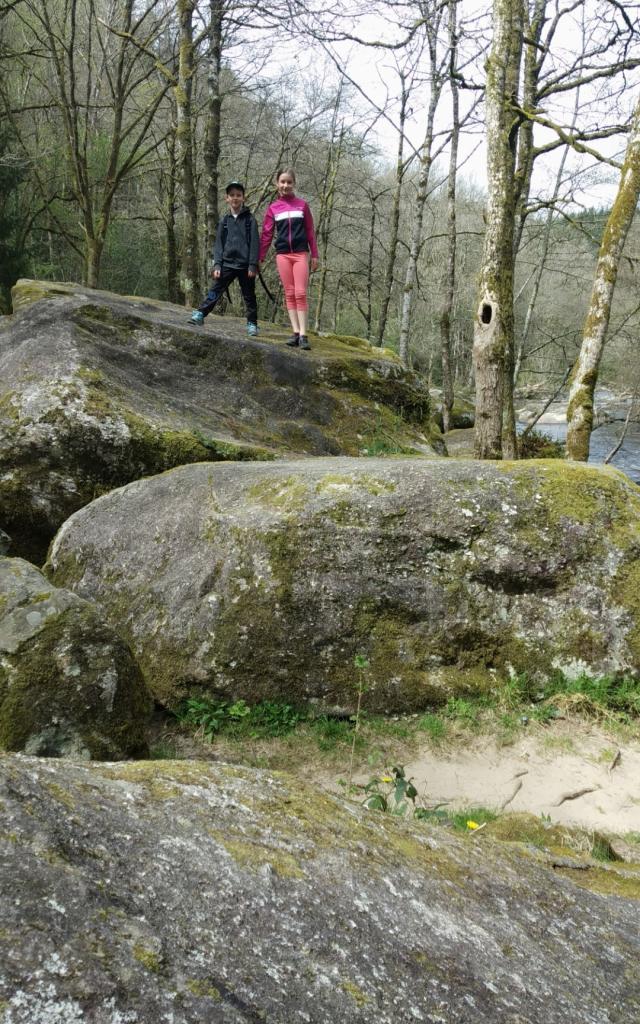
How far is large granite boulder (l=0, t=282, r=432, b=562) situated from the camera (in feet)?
20.4

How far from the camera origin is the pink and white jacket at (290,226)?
8.48m

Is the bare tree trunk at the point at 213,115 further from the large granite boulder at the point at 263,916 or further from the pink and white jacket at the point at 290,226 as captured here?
the large granite boulder at the point at 263,916

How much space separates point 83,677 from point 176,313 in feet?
24.4

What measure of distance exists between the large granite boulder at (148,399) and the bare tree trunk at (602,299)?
2.01 meters

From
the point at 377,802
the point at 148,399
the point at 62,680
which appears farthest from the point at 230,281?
the point at 377,802

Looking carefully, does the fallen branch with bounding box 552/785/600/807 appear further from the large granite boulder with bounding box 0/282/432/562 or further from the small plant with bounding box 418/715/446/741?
the large granite boulder with bounding box 0/282/432/562

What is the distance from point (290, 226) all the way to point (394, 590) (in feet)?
19.2

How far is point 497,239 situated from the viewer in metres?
7.50

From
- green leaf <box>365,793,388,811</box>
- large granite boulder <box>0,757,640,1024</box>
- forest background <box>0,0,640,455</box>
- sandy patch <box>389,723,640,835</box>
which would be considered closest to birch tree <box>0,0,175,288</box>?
forest background <box>0,0,640,455</box>

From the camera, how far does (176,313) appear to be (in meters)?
9.81

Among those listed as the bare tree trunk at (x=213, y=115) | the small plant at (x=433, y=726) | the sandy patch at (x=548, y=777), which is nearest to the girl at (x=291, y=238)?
the bare tree trunk at (x=213, y=115)

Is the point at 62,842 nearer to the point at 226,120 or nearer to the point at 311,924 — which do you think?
the point at 311,924

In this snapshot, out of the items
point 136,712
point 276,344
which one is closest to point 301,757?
point 136,712

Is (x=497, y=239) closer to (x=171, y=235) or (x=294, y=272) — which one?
(x=294, y=272)
